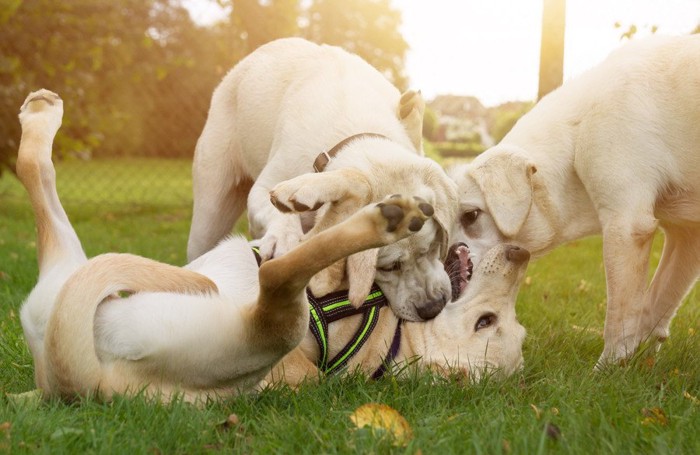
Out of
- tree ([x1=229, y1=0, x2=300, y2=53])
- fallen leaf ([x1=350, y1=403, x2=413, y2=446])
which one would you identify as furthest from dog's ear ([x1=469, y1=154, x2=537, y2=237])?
tree ([x1=229, y1=0, x2=300, y2=53])

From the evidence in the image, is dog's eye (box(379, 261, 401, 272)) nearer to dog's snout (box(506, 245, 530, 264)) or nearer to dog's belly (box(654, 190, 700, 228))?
dog's snout (box(506, 245, 530, 264))

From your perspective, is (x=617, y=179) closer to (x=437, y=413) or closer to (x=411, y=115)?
(x=411, y=115)

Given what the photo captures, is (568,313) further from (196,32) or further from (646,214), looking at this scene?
(196,32)

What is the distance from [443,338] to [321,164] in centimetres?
87

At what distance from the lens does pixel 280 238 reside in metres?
2.94

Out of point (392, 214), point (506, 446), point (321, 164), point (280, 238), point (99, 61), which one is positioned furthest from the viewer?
point (99, 61)

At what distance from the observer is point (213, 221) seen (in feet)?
14.4

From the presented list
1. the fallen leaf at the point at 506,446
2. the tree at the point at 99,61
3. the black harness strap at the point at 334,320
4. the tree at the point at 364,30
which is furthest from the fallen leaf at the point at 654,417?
the tree at the point at 364,30

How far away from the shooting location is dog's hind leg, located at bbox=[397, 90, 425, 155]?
377cm

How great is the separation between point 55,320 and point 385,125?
6.08ft

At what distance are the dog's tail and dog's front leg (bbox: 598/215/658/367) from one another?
1.79 meters

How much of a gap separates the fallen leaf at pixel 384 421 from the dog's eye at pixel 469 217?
142cm

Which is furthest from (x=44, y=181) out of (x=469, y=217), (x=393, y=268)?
(x=469, y=217)

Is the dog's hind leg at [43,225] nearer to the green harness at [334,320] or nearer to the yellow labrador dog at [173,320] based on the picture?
the yellow labrador dog at [173,320]
